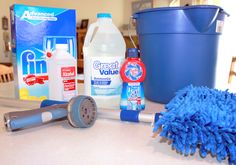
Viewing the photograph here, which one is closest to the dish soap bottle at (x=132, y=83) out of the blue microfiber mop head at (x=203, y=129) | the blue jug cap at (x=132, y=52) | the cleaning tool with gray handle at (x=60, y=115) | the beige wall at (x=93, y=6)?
the blue jug cap at (x=132, y=52)

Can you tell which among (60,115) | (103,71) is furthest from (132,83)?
(60,115)

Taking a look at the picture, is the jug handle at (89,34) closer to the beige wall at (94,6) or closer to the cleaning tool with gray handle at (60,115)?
the cleaning tool with gray handle at (60,115)

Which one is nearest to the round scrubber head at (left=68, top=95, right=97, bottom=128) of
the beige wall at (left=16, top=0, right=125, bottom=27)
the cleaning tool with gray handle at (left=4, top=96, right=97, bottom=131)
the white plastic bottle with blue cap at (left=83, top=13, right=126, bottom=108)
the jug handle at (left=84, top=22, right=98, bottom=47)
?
the cleaning tool with gray handle at (left=4, top=96, right=97, bottom=131)

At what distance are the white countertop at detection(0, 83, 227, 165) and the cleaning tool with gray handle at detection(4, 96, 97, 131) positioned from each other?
0.06ft

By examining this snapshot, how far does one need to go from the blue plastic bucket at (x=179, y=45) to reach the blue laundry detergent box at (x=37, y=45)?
206 mm

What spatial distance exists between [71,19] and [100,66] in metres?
0.21

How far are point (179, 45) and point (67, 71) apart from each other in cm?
28

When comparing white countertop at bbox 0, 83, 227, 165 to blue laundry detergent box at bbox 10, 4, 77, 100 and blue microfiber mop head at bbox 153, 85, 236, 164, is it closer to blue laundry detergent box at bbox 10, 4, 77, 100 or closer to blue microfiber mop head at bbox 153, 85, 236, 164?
blue microfiber mop head at bbox 153, 85, 236, 164

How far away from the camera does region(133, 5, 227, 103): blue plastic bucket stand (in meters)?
0.58

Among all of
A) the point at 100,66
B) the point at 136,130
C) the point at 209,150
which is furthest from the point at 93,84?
the point at 209,150

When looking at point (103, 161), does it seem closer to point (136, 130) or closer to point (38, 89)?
point (136, 130)

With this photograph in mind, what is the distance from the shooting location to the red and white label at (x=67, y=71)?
0.60m

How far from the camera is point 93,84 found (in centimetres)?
57

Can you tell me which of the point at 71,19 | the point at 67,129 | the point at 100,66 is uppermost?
the point at 71,19
